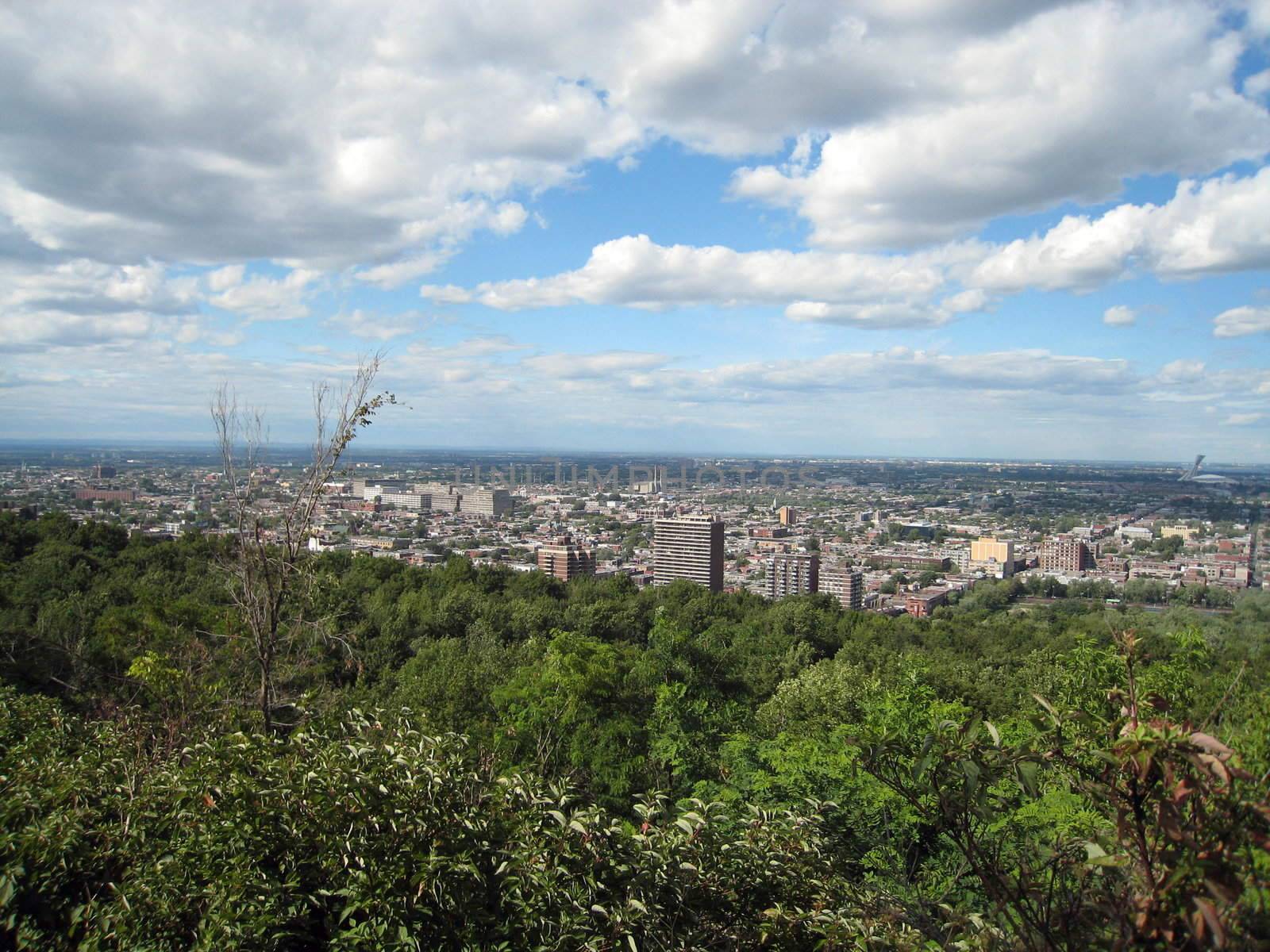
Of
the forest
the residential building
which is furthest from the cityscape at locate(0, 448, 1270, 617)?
the forest

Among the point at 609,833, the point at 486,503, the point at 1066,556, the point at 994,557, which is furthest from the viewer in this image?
the point at 486,503

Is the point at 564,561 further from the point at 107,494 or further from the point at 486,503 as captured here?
the point at 486,503

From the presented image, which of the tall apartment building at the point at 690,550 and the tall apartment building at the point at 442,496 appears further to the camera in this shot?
the tall apartment building at the point at 442,496

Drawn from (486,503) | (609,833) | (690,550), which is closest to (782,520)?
(690,550)

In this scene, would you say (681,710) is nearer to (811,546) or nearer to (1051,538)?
(1051,538)

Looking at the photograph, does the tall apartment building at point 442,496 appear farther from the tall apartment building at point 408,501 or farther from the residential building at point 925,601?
the residential building at point 925,601

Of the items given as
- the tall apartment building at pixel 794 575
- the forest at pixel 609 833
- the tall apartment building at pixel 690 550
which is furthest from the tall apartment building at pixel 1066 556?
the forest at pixel 609 833

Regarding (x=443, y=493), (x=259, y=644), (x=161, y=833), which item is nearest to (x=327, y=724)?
(x=259, y=644)
